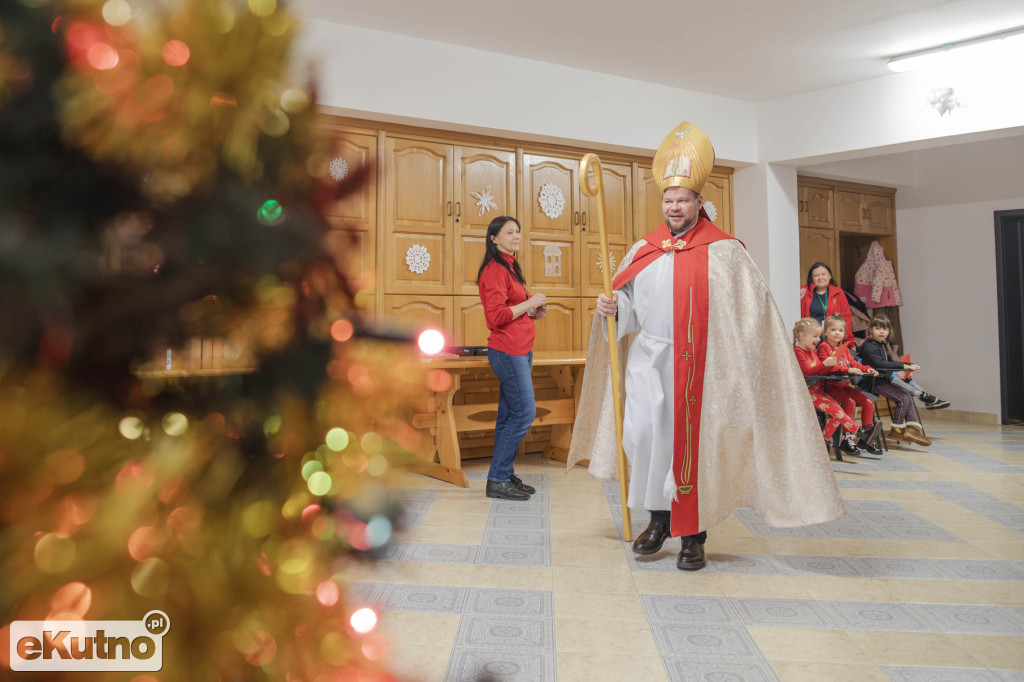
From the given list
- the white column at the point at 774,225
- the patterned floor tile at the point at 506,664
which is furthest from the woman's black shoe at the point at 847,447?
the patterned floor tile at the point at 506,664

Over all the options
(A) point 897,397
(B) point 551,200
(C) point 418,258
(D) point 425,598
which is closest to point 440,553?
(D) point 425,598

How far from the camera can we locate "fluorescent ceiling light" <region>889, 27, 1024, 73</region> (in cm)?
455

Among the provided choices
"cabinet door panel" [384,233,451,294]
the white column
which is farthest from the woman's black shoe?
"cabinet door panel" [384,233,451,294]

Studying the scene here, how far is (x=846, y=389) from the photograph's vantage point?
466 cm

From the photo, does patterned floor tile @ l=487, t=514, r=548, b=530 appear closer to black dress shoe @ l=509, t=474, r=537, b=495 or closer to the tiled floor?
the tiled floor

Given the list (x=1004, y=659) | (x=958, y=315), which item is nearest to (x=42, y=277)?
(x=1004, y=659)

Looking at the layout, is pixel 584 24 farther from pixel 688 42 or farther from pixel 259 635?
pixel 259 635

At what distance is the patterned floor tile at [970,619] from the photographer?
1837 millimetres

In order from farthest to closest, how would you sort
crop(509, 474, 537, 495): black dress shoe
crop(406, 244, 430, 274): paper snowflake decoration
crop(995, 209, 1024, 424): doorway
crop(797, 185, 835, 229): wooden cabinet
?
crop(797, 185, 835, 229): wooden cabinet, crop(995, 209, 1024, 424): doorway, crop(406, 244, 430, 274): paper snowflake decoration, crop(509, 474, 537, 495): black dress shoe

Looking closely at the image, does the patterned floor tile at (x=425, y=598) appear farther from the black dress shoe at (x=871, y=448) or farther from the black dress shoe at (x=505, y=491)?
the black dress shoe at (x=871, y=448)

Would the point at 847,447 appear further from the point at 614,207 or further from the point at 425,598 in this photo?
the point at 425,598

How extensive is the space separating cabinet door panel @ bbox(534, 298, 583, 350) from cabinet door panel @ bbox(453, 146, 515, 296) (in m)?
0.67

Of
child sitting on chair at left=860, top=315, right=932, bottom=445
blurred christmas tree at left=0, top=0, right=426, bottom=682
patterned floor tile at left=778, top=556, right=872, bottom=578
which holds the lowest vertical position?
patterned floor tile at left=778, top=556, right=872, bottom=578

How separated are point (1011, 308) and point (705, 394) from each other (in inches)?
225
